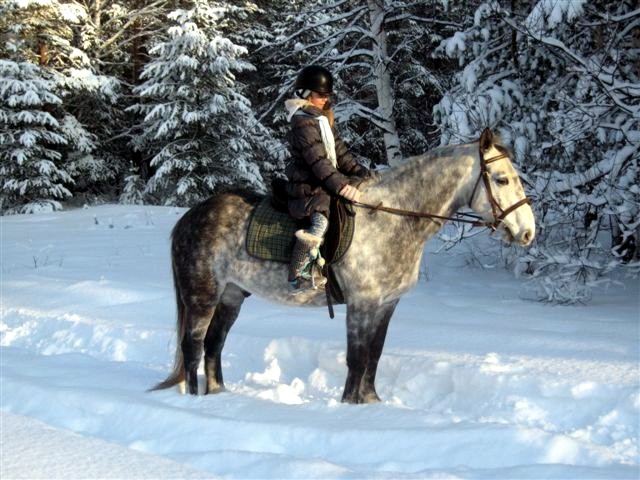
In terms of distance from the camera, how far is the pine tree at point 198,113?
Answer: 64.2 ft

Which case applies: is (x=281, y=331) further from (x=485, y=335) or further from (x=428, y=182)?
(x=428, y=182)

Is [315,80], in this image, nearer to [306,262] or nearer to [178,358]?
[306,262]

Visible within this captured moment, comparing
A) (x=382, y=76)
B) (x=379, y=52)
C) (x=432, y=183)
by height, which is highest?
(x=379, y=52)

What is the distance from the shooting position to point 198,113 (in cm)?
1941

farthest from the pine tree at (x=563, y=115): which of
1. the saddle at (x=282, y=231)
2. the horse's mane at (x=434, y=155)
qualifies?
the saddle at (x=282, y=231)

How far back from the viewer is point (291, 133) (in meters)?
4.94

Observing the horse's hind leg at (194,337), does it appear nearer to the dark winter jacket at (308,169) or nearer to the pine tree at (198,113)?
the dark winter jacket at (308,169)

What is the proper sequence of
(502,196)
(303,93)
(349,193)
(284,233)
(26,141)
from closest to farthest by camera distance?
(502,196) → (349,193) → (303,93) → (284,233) → (26,141)

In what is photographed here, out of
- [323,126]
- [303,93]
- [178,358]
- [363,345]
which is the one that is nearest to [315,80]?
[303,93]

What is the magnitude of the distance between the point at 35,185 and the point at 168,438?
18.1 m

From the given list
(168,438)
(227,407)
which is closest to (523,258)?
(227,407)

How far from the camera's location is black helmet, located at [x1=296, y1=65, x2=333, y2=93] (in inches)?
194

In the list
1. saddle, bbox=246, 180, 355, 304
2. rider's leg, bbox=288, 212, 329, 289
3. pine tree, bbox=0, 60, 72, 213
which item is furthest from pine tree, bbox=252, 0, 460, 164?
pine tree, bbox=0, 60, 72, 213

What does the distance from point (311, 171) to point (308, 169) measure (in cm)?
4
